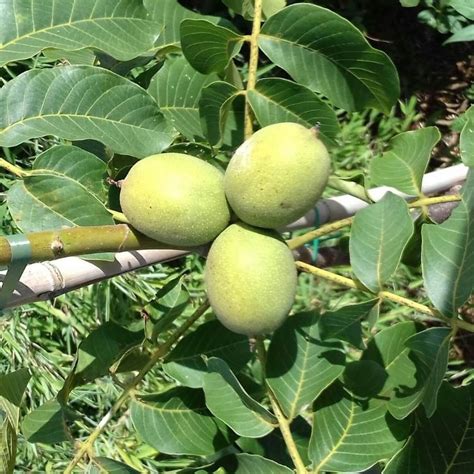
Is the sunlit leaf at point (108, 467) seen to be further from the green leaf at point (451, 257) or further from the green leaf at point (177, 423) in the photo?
the green leaf at point (451, 257)

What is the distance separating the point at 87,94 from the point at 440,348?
536 mm

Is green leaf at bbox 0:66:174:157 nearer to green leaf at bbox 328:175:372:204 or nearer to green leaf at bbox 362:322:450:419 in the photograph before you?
green leaf at bbox 328:175:372:204

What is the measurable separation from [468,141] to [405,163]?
0.17 meters

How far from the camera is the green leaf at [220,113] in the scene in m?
0.97

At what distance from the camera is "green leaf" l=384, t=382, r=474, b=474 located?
35.6 inches

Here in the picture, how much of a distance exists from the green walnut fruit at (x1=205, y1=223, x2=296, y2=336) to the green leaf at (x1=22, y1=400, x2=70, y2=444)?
0.30 meters

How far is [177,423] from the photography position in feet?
3.30

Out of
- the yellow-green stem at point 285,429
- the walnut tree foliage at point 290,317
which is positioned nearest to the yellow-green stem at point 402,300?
the walnut tree foliage at point 290,317

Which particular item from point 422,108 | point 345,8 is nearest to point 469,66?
point 422,108

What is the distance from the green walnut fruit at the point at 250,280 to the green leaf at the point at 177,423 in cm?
19

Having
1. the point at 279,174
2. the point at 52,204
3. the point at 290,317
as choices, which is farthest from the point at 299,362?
the point at 52,204

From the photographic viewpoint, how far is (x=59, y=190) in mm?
875

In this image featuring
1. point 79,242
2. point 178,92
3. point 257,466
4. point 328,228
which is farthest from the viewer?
point 178,92

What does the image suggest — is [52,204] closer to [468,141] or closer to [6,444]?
[6,444]
